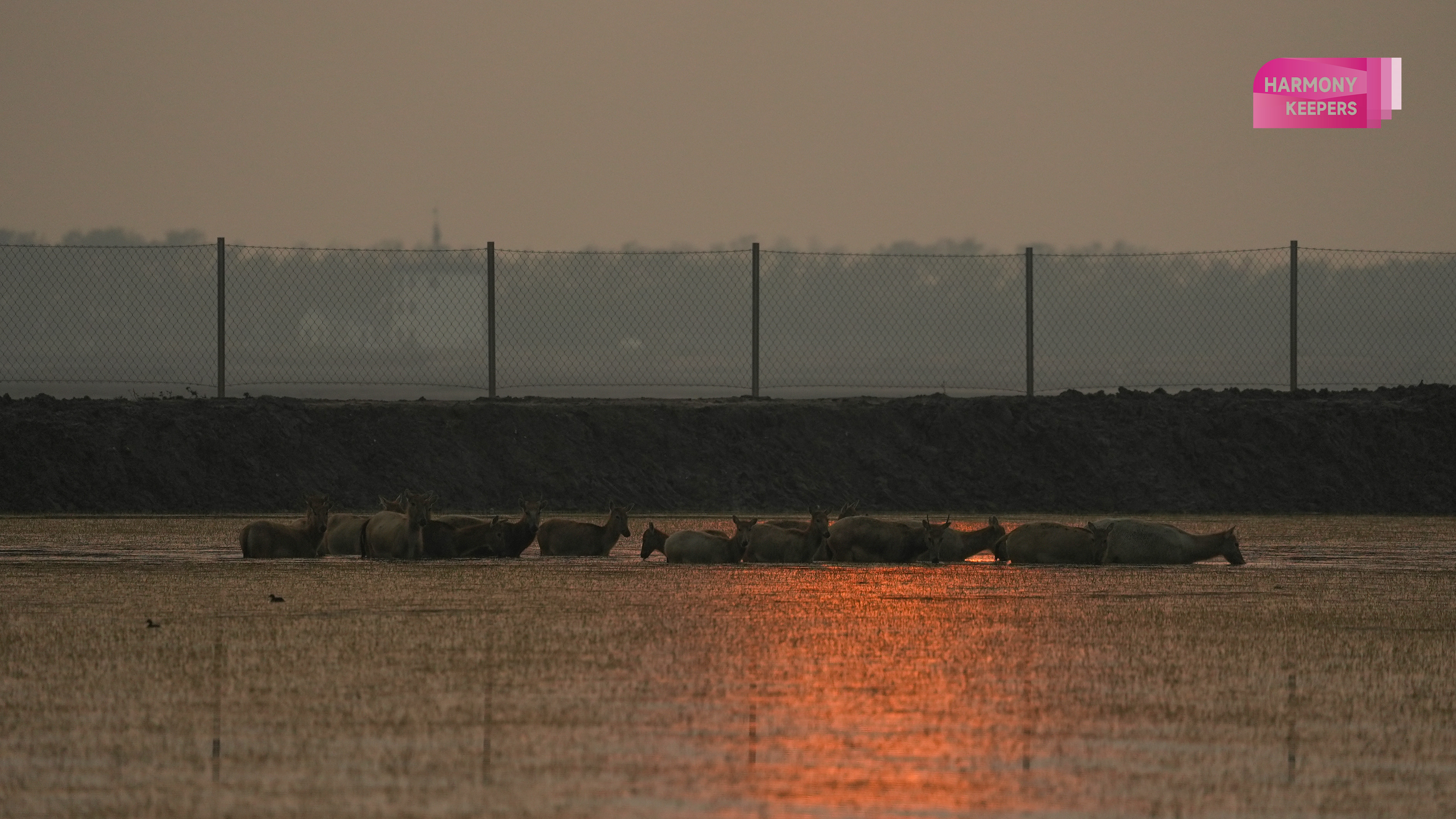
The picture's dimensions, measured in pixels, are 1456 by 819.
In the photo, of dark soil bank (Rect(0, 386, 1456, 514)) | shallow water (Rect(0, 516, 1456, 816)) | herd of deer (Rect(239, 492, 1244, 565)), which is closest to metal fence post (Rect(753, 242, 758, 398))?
dark soil bank (Rect(0, 386, 1456, 514))

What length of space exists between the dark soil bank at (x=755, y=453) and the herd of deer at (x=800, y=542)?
15697mm

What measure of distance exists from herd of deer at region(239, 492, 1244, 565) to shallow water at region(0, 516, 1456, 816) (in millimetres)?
3736

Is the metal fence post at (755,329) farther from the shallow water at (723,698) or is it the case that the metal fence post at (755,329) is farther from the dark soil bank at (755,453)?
the shallow water at (723,698)

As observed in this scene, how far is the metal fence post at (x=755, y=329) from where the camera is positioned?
3962 centimetres

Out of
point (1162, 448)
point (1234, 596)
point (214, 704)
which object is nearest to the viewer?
→ point (214, 704)

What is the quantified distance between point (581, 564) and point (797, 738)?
40.5 feet

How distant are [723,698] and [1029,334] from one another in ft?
105

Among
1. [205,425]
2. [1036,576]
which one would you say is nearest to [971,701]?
[1036,576]

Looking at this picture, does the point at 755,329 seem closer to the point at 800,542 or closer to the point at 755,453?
the point at 755,453

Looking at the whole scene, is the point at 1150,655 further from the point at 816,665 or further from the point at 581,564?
the point at 581,564

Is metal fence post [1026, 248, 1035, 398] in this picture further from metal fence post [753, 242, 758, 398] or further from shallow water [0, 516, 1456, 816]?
shallow water [0, 516, 1456, 816]

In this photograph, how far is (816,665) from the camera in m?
10.5

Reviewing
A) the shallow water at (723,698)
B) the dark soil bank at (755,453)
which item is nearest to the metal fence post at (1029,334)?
the dark soil bank at (755,453)

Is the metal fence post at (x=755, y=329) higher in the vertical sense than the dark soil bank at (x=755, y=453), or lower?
higher
